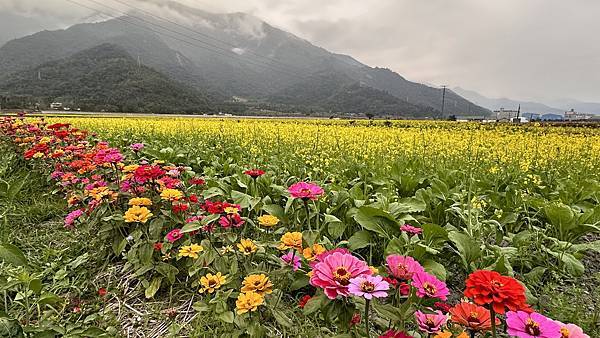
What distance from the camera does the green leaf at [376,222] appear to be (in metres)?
2.24

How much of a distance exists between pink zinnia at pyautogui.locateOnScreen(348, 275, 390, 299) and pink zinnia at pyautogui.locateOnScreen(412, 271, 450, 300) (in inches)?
8.5

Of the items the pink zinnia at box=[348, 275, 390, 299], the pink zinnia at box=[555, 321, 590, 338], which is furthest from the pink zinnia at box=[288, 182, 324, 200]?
the pink zinnia at box=[555, 321, 590, 338]

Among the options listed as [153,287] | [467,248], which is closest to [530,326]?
[467,248]

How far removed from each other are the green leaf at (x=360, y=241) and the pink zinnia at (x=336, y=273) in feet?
4.17

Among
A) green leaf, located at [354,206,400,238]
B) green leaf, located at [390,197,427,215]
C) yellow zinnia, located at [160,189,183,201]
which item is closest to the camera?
yellow zinnia, located at [160,189,183,201]

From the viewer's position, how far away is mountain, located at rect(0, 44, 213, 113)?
47344 mm

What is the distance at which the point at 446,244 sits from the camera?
230 centimetres

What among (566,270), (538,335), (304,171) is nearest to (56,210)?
(304,171)

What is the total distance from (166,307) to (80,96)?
61170 mm

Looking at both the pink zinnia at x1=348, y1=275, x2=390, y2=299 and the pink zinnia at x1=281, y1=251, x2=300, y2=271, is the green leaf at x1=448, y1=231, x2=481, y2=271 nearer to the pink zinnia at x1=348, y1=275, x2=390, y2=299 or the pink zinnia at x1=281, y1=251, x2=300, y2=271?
the pink zinnia at x1=281, y1=251, x2=300, y2=271

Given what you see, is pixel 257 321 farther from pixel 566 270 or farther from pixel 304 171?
pixel 304 171

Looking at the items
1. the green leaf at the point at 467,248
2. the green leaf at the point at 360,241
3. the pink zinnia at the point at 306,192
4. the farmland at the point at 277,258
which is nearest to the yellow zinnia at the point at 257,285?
the farmland at the point at 277,258

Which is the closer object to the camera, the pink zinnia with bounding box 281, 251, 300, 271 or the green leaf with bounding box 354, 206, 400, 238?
the pink zinnia with bounding box 281, 251, 300, 271

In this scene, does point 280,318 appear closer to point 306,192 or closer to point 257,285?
point 257,285
